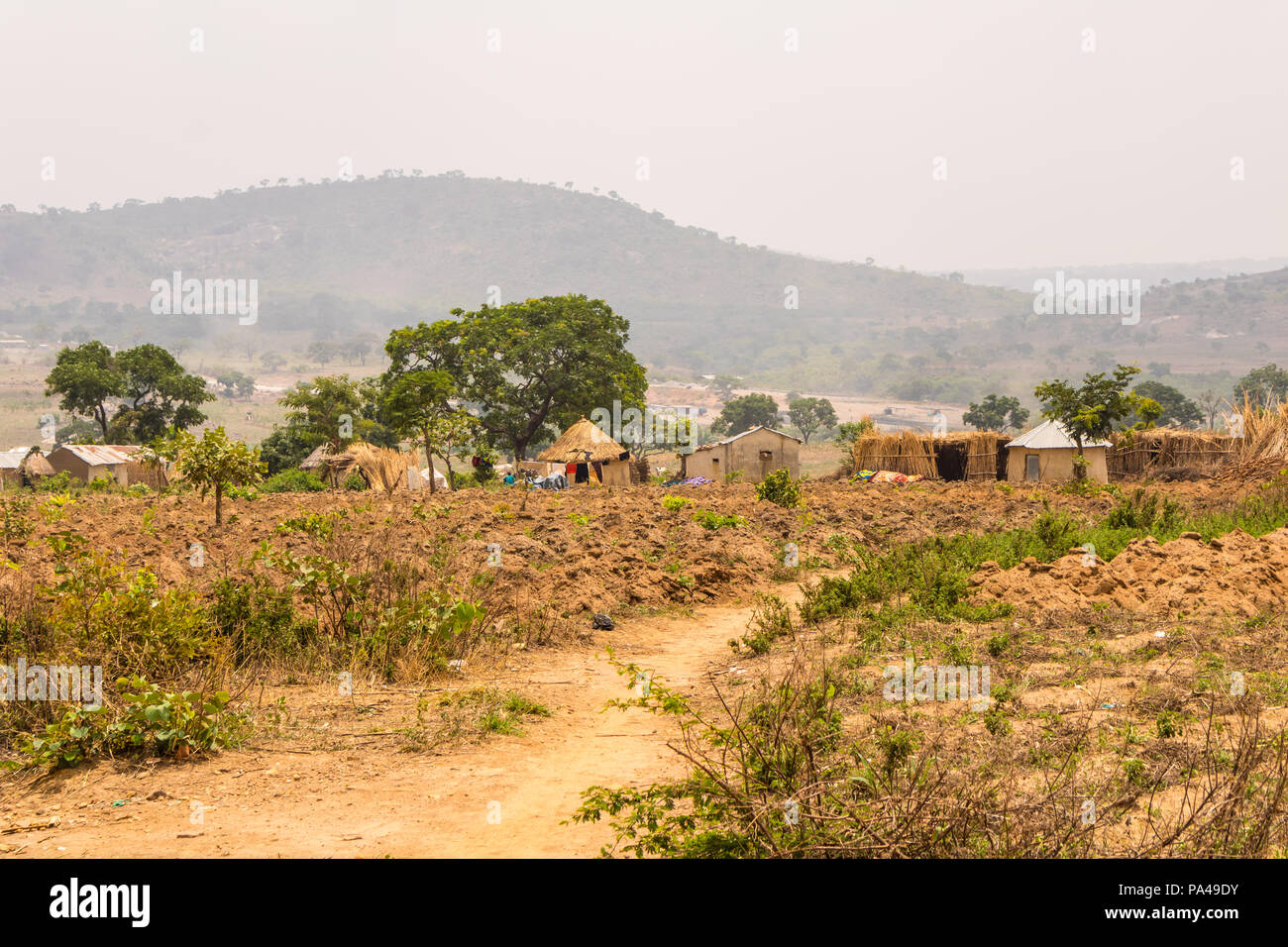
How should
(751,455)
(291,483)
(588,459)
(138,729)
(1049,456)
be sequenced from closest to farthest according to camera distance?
(138,729) → (1049,456) → (291,483) → (588,459) → (751,455)

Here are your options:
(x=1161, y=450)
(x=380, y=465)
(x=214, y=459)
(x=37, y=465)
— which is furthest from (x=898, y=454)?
(x=37, y=465)

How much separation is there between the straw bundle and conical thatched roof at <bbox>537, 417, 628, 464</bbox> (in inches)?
225

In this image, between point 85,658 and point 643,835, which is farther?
point 85,658

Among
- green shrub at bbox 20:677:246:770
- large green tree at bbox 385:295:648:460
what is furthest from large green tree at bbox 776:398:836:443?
green shrub at bbox 20:677:246:770

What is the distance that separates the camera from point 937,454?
3466 cm

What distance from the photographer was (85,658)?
21.1 ft

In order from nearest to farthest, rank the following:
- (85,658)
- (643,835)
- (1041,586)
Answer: (643,835) < (85,658) < (1041,586)

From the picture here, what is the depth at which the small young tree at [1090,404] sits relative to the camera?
2553 centimetres

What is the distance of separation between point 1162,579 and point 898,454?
25445 mm

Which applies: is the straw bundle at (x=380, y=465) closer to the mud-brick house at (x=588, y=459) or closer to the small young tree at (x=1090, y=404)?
the mud-brick house at (x=588, y=459)

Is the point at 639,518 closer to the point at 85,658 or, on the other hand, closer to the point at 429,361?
the point at 85,658

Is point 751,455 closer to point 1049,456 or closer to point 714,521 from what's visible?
point 1049,456
